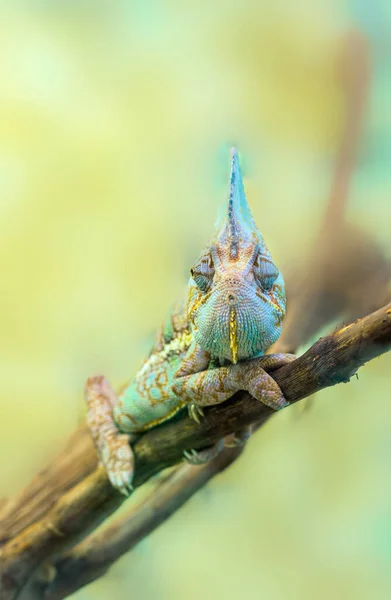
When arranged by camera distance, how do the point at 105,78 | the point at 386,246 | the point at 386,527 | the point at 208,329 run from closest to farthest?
1. the point at 208,329
2. the point at 386,246
3. the point at 386,527
4. the point at 105,78

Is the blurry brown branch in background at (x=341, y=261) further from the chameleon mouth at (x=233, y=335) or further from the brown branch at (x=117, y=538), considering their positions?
the brown branch at (x=117, y=538)

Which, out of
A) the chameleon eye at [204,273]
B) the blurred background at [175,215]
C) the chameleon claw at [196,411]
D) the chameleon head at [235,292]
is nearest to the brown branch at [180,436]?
the chameleon claw at [196,411]

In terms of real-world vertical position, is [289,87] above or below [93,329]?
above

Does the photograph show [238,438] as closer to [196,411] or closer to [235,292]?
[196,411]

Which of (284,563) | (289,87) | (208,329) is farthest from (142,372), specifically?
(289,87)

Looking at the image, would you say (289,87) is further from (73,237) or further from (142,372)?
(142,372)

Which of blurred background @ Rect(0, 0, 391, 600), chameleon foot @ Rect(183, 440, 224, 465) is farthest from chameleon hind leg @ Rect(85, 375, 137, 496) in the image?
blurred background @ Rect(0, 0, 391, 600)

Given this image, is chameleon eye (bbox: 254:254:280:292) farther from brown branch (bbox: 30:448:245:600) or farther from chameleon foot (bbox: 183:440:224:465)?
brown branch (bbox: 30:448:245:600)
